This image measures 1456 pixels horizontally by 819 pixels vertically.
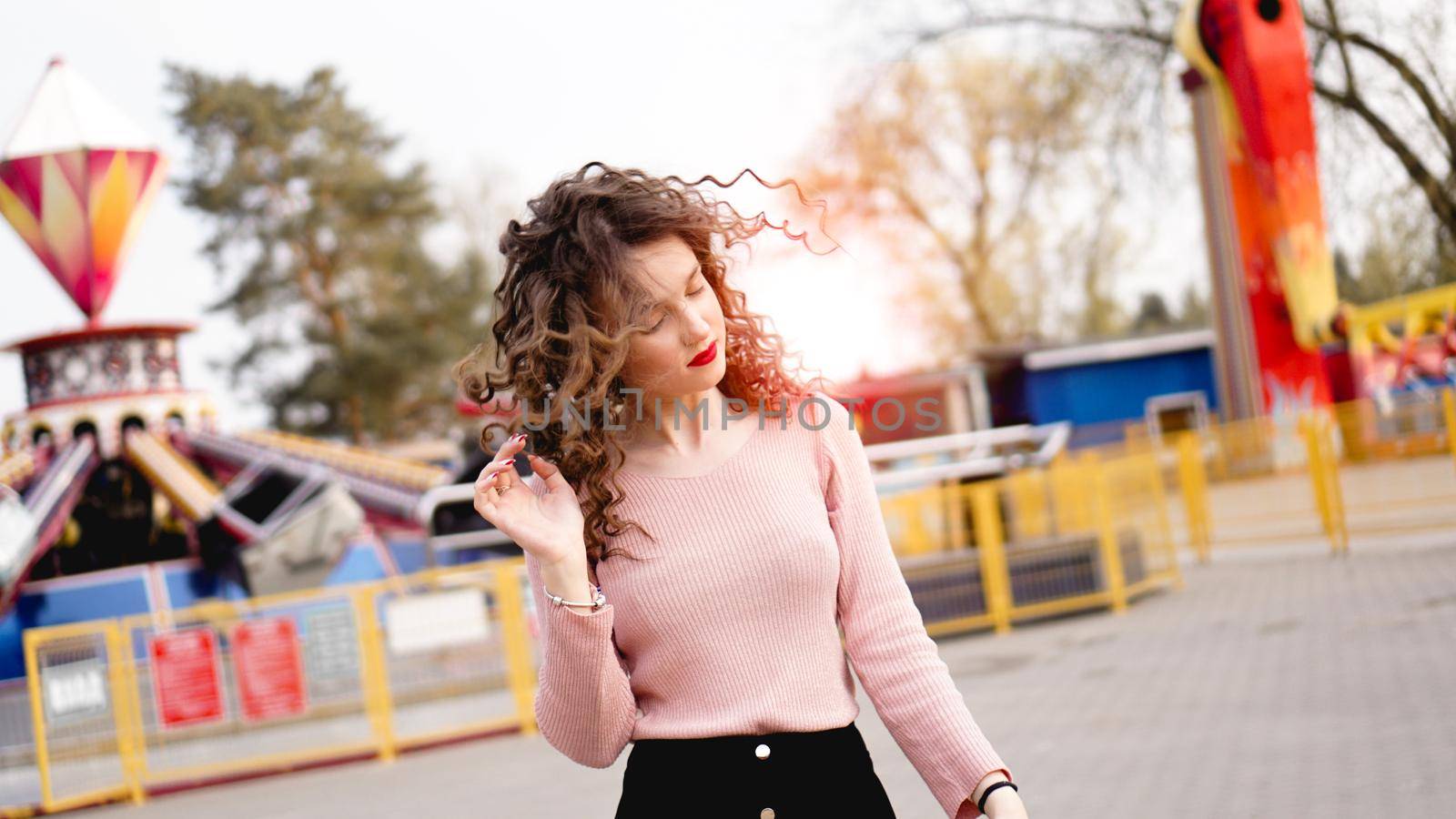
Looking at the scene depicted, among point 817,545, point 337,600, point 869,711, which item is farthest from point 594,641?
point 337,600

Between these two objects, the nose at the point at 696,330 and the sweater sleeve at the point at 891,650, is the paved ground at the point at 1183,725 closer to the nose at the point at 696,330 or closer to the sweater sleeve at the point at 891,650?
the sweater sleeve at the point at 891,650

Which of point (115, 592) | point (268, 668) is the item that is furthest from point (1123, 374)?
point (268, 668)

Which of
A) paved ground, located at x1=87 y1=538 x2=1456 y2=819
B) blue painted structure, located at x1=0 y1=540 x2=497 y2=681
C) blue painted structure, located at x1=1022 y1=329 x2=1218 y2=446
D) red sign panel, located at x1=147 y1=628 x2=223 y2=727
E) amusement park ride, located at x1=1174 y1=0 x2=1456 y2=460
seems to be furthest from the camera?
blue painted structure, located at x1=1022 y1=329 x2=1218 y2=446

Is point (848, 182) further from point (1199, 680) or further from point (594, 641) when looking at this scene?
point (594, 641)

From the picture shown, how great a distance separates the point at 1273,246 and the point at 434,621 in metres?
17.3

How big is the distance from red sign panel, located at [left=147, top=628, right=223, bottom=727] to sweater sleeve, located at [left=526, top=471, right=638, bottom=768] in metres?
8.66

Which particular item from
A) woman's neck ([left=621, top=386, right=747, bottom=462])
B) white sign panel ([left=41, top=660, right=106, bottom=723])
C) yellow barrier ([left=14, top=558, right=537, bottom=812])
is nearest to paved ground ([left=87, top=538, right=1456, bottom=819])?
yellow barrier ([left=14, top=558, right=537, bottom=812])

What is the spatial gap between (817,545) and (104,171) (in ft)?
61.0

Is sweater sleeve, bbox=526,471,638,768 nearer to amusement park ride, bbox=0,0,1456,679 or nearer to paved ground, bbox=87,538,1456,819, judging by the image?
paved ground, bbox=87,538,1456,819

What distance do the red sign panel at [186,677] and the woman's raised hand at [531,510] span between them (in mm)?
8741

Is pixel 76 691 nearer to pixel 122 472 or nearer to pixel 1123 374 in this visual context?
pixel 122 472

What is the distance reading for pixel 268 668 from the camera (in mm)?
10000

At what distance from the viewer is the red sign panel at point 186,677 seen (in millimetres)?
9875

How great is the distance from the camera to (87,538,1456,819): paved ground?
5.48 m
